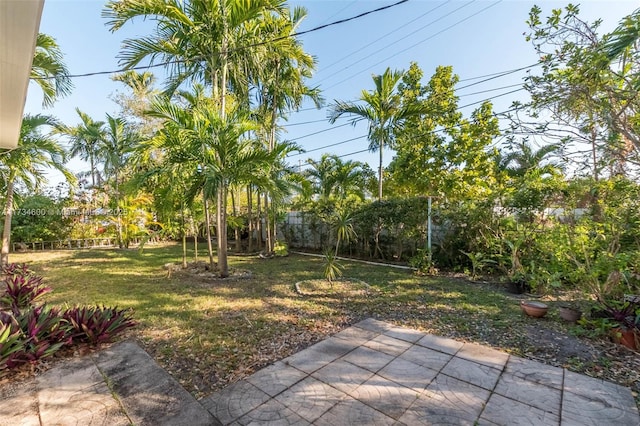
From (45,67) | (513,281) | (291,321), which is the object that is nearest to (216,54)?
(45,67)

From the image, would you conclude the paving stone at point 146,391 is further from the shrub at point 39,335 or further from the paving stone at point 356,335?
the paving stone at point 356,335

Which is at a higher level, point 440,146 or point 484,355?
point 440,146

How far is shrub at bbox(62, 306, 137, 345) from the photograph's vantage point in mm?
2816

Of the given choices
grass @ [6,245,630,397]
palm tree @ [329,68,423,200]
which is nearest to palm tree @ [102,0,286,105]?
palm tree @ [329,68,423,200]

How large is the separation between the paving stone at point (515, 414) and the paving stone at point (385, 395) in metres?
0.50

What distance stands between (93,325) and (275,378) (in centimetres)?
210

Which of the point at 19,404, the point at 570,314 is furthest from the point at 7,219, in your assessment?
the point at 570,314

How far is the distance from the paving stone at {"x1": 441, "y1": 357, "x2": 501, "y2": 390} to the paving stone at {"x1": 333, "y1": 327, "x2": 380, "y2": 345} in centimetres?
86

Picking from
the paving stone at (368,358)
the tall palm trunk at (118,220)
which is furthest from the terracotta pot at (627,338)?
the tall palm trunk at (118,220)

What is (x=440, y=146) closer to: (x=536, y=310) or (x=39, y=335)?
(x=536, y=310)

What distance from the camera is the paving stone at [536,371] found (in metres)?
2.26

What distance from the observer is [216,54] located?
5.64 meters

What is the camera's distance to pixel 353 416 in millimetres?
1853

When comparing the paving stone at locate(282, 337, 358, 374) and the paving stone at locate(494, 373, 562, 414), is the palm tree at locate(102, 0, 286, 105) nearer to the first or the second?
the paving stone at locate(282, 337, 358, 374)
